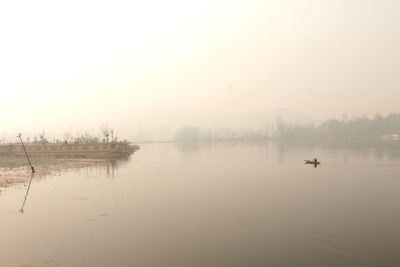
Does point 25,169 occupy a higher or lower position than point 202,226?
higher

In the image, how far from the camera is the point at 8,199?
94.7ft

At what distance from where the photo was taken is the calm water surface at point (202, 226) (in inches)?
589

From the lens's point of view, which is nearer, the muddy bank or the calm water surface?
the calm water surface

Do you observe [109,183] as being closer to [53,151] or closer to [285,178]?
[285,178]

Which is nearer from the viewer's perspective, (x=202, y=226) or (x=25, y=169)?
(x=202, y=226)

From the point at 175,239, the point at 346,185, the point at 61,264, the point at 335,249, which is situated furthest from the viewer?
the point at 346,185

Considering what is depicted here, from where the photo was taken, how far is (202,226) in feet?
67.0

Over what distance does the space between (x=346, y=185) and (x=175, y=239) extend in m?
29.3

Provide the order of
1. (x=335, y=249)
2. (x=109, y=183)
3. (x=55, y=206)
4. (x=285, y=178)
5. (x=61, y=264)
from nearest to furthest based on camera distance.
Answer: (x=61, y=264), (x=335, y=249), (x=55, y=206), (x=109, y=183), (x=285, y=178)

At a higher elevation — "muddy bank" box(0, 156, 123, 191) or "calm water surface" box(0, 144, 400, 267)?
"muddy bank" box(0, 156, 123, 191)

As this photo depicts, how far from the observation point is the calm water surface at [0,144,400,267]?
15.0m

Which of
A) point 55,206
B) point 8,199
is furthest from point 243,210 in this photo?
point 8,199

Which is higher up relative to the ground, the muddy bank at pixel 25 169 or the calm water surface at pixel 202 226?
the muddy bank at pixel 25 169

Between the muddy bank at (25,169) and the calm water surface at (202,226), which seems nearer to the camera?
the calm water surface at (202,226)
